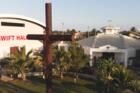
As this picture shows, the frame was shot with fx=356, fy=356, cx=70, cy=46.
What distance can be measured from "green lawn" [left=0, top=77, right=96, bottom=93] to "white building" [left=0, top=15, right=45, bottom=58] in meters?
8.48

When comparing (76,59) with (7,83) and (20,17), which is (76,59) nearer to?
(7,83)

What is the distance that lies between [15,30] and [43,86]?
1405cm

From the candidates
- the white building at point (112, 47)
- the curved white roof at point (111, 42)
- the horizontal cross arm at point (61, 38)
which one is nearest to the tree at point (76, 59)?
the white building at point (112, 47)

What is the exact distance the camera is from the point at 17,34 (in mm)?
41938

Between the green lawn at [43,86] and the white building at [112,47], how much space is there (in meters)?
7.58

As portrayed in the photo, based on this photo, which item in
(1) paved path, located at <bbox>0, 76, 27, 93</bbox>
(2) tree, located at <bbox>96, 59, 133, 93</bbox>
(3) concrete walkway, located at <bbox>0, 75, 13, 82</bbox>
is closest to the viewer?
(2) tree, located at <bbox>96, 59, 133, 93</bbox>

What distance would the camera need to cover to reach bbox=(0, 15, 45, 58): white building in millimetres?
39562

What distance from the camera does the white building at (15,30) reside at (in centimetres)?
3956

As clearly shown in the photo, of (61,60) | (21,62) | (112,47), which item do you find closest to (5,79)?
(21,62)

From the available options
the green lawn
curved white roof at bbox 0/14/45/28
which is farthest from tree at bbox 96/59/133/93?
curved white roof at bbox 0/14/45/28

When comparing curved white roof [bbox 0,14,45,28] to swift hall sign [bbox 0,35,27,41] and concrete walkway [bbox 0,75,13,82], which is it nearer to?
swift hall sign [bbox 0,35,27,41]

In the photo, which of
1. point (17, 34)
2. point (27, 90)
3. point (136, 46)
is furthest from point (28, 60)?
point (136, 46)

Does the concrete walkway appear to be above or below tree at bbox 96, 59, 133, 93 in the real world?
below

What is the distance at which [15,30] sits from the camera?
1639 inches
